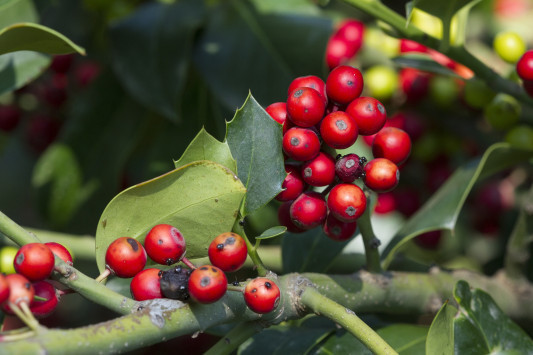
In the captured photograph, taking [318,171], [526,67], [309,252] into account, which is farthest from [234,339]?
[526,67]

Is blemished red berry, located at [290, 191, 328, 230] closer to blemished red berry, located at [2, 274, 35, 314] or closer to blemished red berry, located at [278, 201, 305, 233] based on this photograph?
blemished red berry, located at [278, 201, 305, 233]

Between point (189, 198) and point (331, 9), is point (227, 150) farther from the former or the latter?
point (331, 9)

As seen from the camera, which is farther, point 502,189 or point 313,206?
point 502,189

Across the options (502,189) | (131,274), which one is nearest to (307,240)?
(131,274)

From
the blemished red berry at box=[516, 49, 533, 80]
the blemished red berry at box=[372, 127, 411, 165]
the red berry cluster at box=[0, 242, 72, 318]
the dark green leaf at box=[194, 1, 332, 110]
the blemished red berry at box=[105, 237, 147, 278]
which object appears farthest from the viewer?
the dark green leaf at box=[194, 1, 332, 110]

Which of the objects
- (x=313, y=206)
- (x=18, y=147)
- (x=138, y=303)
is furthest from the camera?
(x=18, y=147)

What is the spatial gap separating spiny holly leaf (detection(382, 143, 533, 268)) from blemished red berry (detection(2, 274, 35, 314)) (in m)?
0.55

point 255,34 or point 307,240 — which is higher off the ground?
point 255,34

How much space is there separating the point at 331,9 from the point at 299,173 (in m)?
1.21

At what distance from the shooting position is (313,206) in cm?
73

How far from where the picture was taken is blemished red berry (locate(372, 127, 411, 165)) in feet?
2.52

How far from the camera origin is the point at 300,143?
700 mm

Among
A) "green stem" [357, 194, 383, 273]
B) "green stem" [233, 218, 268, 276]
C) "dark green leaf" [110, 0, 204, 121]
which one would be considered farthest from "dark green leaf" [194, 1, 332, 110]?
"green stem" [233, 218, 268, 276]

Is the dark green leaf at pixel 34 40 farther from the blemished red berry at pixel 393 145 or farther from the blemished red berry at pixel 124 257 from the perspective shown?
the blemished red berry at pixel 393 145
